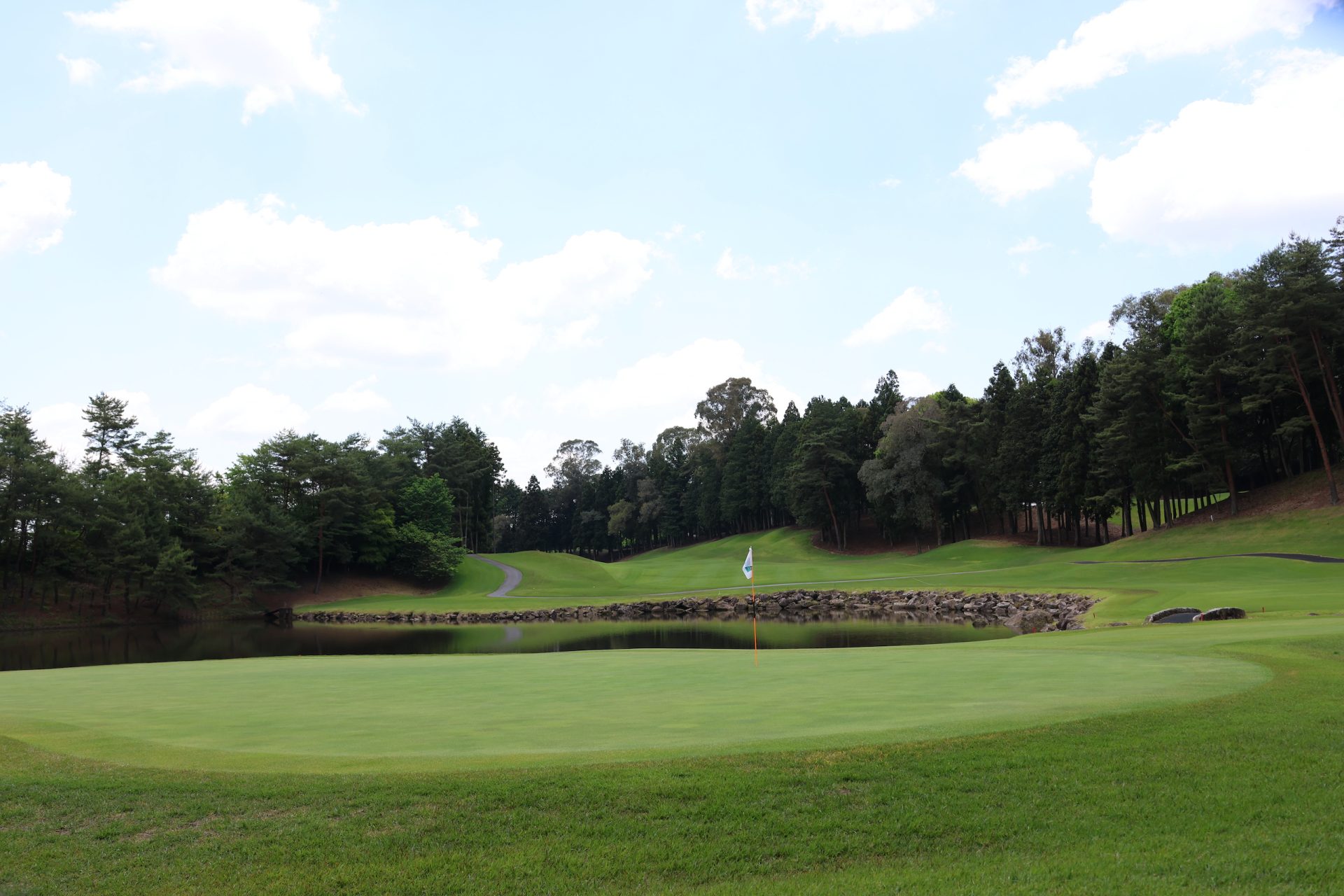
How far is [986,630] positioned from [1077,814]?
28.4 metres

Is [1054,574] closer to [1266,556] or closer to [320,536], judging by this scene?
[1266,556]

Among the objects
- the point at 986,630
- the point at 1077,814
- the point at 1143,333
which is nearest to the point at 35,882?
the point at 1077,814

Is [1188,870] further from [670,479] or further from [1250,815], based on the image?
[670,479]

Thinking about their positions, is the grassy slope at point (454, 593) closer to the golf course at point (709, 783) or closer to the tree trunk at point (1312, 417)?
the golf course at point (709, 783)

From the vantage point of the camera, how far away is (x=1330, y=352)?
47156mm

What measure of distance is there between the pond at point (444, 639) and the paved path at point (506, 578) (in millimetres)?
12836

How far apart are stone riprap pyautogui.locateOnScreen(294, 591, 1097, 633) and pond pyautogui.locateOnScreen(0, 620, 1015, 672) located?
2.06 m

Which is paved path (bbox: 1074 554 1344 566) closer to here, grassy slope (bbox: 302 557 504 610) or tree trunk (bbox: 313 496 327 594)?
grassy slope (bbox: 302 557 504 610)

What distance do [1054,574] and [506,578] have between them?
42.2 meters

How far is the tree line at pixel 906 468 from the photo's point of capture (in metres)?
51.4

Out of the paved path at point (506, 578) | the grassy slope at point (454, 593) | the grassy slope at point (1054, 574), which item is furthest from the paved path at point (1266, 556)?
the grassy slope at point (454, 593)

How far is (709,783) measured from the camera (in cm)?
733

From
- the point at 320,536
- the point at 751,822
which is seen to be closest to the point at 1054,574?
the point at 751,822

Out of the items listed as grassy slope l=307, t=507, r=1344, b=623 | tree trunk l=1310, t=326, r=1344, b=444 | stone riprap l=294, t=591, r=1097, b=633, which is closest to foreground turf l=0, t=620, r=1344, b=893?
grassy slope l=307, t=507, r=1344, b=623
